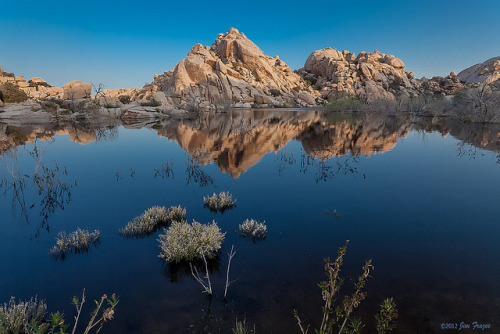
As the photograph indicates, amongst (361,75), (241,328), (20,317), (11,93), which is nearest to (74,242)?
(20,317)

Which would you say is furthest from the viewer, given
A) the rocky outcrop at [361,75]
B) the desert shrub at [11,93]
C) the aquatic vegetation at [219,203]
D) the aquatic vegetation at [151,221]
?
the rocky outcrop at [361,75]

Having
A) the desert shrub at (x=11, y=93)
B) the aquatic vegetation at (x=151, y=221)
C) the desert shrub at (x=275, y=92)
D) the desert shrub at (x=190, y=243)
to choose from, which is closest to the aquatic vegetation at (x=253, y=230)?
the desert shrub at (x=190, y=243)

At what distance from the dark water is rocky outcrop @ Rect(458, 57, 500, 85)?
132 meters

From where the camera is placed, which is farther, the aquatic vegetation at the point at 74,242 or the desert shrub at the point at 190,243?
the aquatic vegetation at the point at 74,242

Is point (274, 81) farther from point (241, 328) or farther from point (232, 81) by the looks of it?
point (241, 328)

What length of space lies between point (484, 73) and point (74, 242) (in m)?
167

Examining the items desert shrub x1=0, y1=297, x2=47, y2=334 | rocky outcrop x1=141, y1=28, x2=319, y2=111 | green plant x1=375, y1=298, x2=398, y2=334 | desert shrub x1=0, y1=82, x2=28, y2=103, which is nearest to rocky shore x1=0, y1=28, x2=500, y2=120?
rocky outcrop x1=141, y1=28, x2=319, y2=111

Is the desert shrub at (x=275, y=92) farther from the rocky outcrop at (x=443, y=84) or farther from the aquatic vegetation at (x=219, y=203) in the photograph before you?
the aquatic vegetation at (x=219, y=203)

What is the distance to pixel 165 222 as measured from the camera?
25.9ft

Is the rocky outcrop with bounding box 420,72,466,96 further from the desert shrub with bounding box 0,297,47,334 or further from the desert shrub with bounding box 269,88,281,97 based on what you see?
the desert shrub with bounding box 0,297,47,334

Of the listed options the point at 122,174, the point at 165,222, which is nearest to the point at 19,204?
the point at 122,174

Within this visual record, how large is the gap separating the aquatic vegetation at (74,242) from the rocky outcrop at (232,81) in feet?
208

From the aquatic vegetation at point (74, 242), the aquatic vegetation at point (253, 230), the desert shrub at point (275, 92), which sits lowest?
the aquatic vegetation at point (74, 242)

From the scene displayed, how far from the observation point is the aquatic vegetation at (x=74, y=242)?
6271 millimetres
